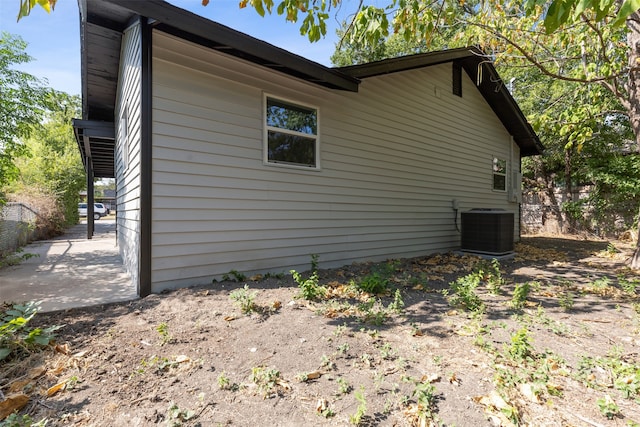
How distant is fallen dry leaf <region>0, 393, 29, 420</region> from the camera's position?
1683 mm

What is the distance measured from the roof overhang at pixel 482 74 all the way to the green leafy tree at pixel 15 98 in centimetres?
703

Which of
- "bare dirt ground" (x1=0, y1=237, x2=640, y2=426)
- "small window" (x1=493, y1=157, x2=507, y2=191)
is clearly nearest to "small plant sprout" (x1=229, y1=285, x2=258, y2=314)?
"bare dirt ground" (x1=0, y1=237, x2=640, y2=426)

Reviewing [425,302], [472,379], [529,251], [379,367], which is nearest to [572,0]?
[472,379]

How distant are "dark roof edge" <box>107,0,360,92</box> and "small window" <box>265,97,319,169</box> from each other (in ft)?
1.68

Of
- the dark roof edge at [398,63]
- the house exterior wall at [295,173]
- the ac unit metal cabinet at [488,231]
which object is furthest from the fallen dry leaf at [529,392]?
the ac unit metal cabinet at [488,231]

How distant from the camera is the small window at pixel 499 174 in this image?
9.31 meters

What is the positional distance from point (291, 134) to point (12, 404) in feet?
13.4

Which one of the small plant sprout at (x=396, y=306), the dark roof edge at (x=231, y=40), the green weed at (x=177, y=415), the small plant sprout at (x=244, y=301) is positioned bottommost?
the green weed at (x=177, y=415)

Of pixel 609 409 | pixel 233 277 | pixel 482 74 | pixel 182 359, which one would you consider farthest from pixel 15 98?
pixel 482 74

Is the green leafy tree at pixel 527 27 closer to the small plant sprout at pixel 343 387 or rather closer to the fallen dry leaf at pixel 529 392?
the fallen dry leaf at pixel 529 392

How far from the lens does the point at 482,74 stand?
319 inches

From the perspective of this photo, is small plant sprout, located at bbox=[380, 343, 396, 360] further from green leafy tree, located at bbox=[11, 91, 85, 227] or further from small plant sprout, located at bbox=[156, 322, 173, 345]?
green leafy tree, located at bbox=[11, 91, 85, 227]

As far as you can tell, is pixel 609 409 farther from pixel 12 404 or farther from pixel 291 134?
pixel 291 134

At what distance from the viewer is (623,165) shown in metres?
10.0
